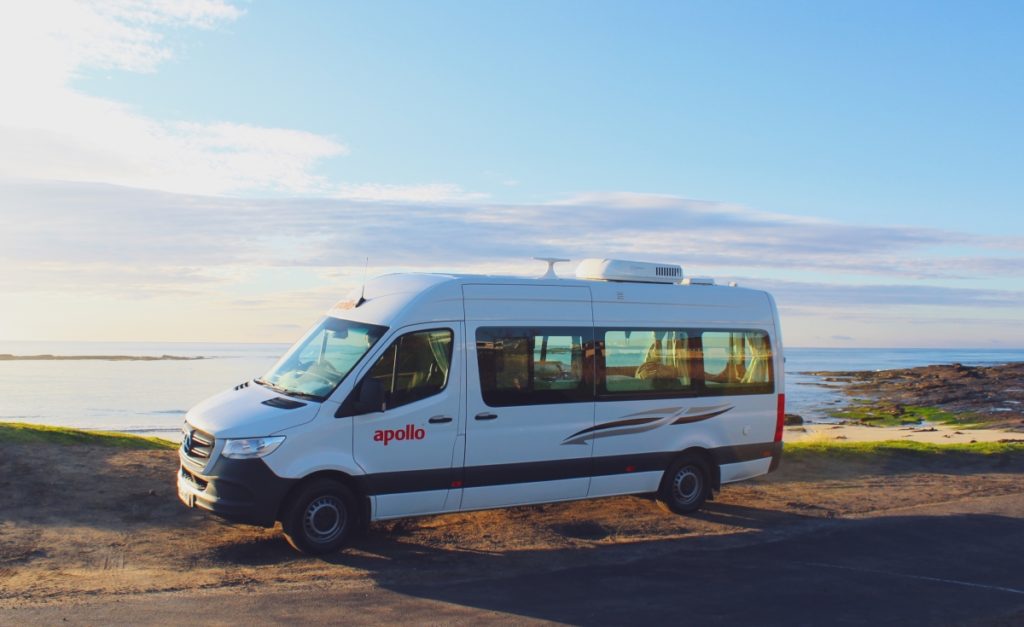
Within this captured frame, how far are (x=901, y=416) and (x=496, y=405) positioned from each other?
3146 centimetres

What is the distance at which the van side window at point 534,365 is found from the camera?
30.4 feet

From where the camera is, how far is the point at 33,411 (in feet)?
107

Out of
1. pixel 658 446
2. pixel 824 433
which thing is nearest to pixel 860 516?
pixel 658 446

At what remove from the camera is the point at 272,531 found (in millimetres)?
9102

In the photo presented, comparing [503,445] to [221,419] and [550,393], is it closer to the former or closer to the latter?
[550,393]

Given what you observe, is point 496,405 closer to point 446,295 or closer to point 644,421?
point 446,295

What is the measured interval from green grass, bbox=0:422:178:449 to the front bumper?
5.10 m

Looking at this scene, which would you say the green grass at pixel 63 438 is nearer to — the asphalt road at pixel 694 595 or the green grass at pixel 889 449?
the asphalt road at pixel 694 595

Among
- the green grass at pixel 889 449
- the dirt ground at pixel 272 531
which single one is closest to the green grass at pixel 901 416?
the green grass at pixel 889 449

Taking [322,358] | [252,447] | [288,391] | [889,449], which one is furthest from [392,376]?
[889,449]

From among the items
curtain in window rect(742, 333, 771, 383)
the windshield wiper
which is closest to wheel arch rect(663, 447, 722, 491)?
curtain in window rect(742, 333, 771, 383)

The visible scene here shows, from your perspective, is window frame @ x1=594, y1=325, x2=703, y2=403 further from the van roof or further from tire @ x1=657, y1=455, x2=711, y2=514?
tire @ x1=657, y1=455, x2=711, y2=514

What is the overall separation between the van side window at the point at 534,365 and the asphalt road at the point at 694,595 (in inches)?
73.2

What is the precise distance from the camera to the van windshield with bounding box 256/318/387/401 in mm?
8617
